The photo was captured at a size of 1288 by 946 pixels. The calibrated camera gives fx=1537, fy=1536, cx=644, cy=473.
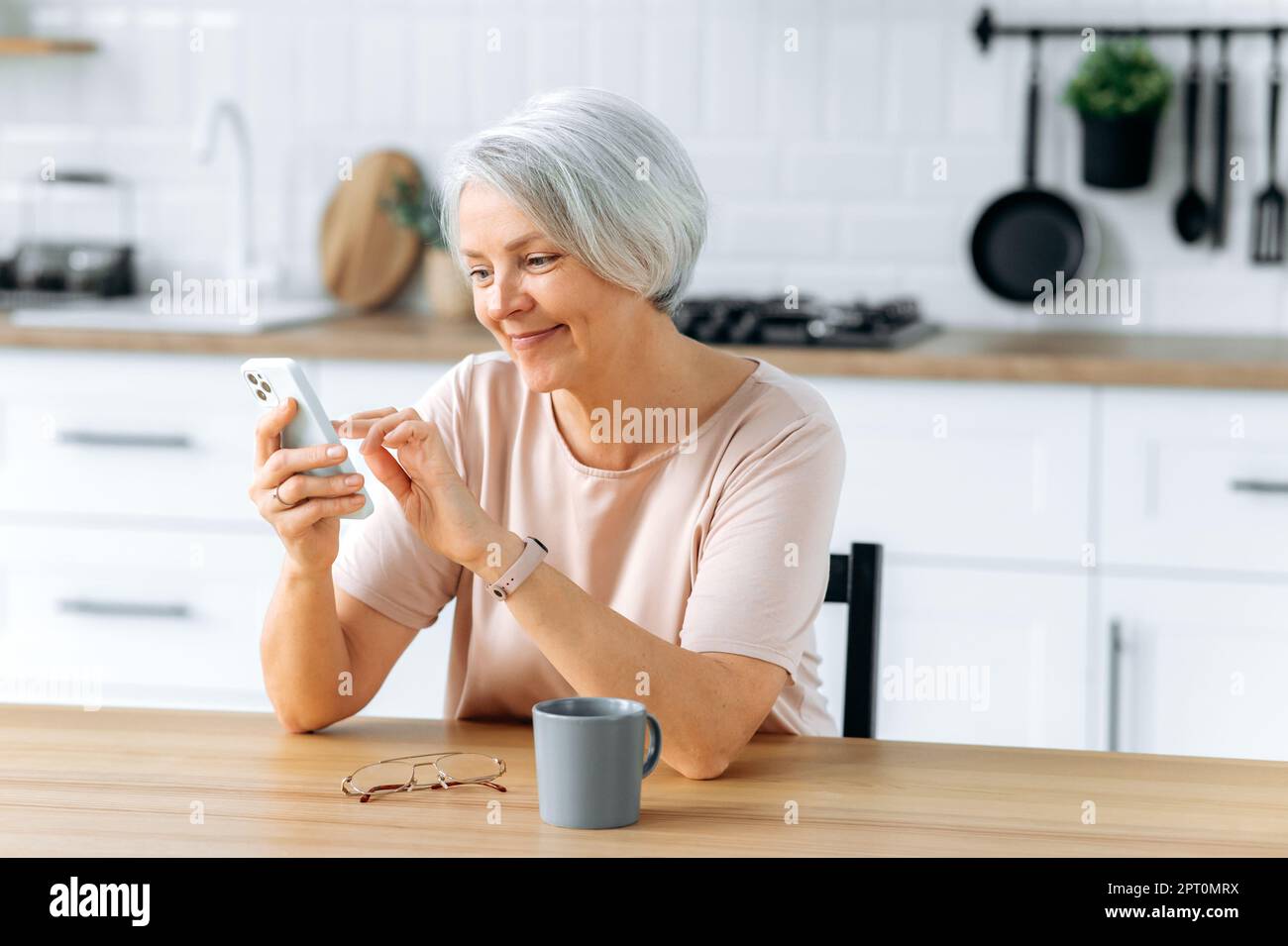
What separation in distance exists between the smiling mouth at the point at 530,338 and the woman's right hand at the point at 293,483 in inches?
10.6

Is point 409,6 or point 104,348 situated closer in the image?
point 104,348

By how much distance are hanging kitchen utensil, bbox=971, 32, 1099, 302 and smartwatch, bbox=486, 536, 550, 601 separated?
2012mm

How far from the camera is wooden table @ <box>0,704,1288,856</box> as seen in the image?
3.44 feet

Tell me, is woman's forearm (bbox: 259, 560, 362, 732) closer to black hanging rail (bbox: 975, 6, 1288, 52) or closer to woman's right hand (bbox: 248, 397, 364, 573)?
woman's right hand (bbox: 248, 397, 364, 573)

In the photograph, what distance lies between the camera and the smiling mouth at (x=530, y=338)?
4.91 ft

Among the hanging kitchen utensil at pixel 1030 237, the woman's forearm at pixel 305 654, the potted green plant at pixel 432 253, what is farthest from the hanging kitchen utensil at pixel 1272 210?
the woman's forearm at pixel 305 654

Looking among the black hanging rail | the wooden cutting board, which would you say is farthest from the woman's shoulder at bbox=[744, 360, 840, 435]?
the wooden cutting board

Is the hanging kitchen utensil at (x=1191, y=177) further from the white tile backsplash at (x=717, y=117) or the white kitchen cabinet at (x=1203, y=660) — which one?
the white kitchen cabinet at (x=1203, y=660)

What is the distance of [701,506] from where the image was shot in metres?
1.54

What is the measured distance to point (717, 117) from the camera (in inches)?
125

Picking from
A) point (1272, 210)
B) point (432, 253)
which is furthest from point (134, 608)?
point (1272, 210)
